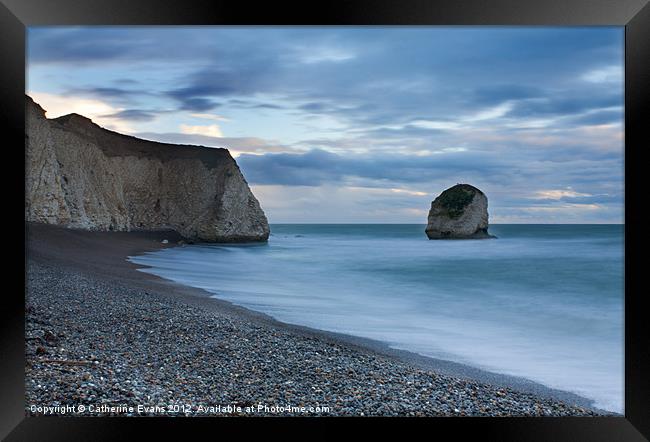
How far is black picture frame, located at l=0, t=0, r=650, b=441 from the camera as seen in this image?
234 centimetres

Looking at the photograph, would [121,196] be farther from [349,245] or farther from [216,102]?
[216,102]

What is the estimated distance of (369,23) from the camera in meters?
→ 2.35

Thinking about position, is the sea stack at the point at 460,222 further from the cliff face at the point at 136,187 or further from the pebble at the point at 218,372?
the pebble at the point at 218,372

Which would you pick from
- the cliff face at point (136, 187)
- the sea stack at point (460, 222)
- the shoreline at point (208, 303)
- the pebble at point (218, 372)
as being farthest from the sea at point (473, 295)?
the cliff face at point (136, 187)

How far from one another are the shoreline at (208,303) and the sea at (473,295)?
5.6 inches

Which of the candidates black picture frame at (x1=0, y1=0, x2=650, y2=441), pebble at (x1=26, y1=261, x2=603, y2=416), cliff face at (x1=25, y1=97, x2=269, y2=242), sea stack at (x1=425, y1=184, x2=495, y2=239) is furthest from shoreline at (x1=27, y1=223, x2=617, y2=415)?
sea stack at (x1=425, y1=184, x2=495, y2=239)

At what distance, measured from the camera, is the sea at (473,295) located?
363cm

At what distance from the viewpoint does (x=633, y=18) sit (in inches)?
92.6

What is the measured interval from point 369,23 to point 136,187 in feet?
38.3

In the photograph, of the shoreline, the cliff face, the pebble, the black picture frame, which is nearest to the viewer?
the black picture frame

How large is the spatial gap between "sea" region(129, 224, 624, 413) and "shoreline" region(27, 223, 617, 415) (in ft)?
0.47

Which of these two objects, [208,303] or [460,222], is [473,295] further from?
[460,222]

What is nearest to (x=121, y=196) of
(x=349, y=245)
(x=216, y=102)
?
(x=349, y=245)

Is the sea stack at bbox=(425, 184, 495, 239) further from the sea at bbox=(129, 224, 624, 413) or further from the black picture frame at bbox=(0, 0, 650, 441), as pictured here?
the black picture frame at bbox=(0, 0, 650, 441)
